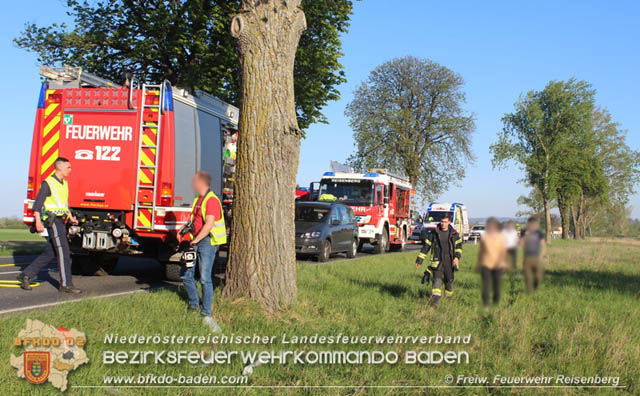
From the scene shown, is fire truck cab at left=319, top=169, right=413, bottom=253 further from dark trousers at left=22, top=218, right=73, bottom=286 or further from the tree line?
the tree line

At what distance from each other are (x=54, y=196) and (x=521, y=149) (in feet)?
26.6

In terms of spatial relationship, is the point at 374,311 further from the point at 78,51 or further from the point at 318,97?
the point at 78,51

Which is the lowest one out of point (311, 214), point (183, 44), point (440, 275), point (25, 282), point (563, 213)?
point (25, 282)

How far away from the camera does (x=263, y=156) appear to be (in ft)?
22.9

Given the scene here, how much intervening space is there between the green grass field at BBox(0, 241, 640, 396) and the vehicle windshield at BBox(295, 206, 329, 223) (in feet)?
24.7

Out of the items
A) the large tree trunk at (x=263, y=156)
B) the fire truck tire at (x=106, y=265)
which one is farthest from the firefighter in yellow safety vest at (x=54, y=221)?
the large tree trunk at (x=263, y=156)

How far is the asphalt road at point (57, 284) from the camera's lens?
7.65 meters

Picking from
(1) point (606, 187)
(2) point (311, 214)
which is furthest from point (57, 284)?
(1) point (606, 187)

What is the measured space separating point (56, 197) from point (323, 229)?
30.1ft

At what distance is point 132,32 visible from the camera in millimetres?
17312

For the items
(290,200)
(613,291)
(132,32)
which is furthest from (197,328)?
(132,32)

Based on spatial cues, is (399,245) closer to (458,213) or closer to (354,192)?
(354,192)

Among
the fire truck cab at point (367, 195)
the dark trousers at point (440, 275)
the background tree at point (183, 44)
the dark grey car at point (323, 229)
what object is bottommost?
the dark trousers at point (440, 275)

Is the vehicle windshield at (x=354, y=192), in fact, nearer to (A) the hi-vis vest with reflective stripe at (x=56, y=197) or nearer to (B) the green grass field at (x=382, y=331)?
(B) the green grass field at (x=382, y=331)
